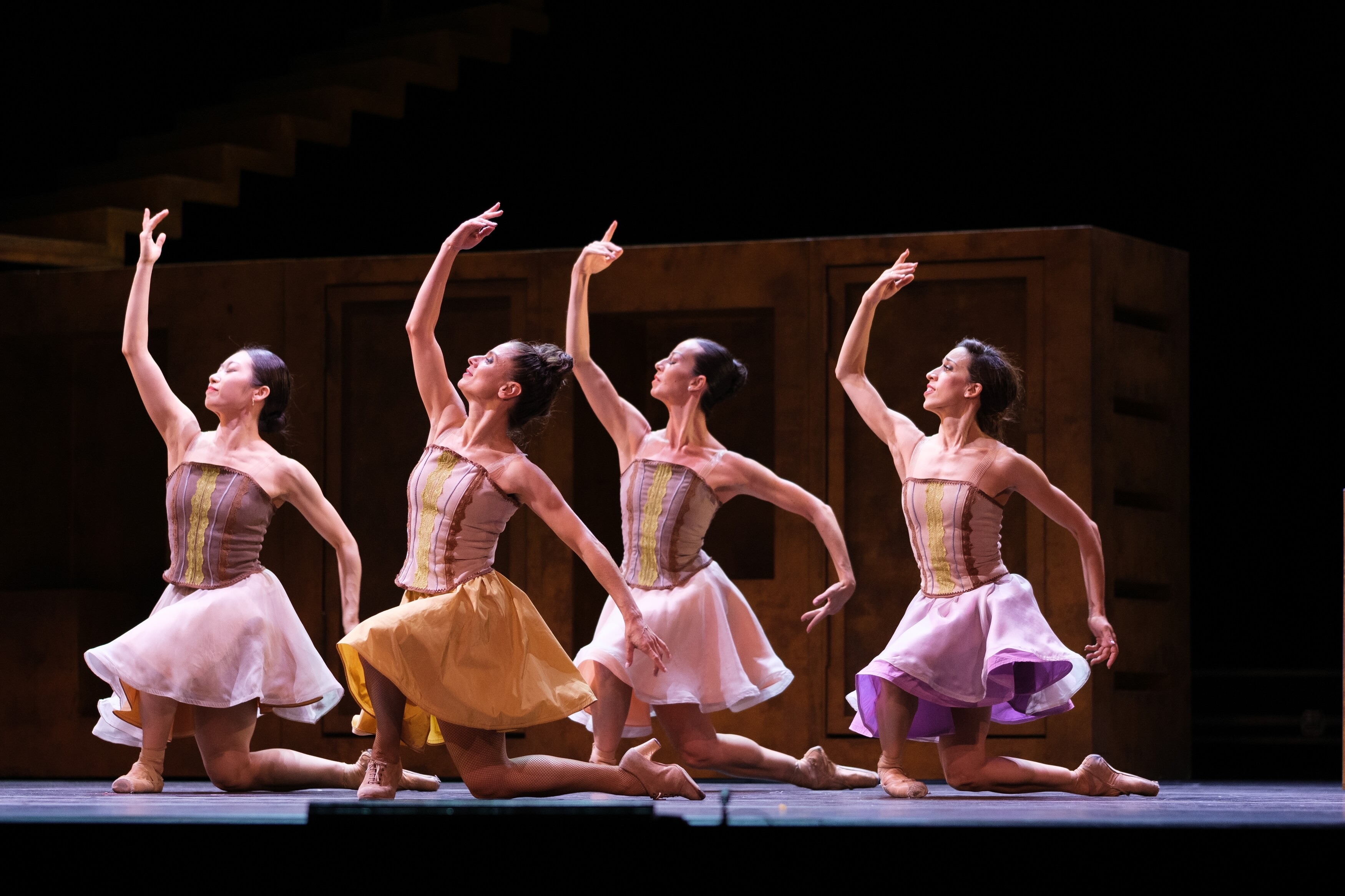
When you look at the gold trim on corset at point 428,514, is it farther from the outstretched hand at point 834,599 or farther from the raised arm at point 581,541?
the outstretched hand at point 834,599

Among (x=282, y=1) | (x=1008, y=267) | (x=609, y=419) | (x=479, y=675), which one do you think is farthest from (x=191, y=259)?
(x=479, y=675)

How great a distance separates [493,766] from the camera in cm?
447

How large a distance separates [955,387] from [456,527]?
1674 mm

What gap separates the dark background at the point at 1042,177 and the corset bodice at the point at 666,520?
218 centimetres

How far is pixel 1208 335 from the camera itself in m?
7.52

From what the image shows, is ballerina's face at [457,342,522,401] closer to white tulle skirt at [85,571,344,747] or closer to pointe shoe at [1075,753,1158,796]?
white tulle skirt at [85,571,344,747]

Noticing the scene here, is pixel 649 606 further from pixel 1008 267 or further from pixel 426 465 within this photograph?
pixel 1008 267

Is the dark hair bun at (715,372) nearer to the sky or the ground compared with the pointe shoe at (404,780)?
nearer to the sky

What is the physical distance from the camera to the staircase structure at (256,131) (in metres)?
8.15

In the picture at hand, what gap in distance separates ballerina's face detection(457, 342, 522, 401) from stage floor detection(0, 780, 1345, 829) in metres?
1.09

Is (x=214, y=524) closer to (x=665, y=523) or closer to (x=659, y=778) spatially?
(x=665, y=523)

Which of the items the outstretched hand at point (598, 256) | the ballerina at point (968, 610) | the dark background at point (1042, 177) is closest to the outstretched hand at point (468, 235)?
the outstretched hand at point (598, 256)

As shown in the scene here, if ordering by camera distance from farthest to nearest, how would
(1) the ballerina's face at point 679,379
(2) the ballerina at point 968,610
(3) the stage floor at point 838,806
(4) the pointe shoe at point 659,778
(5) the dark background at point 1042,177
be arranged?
(5) the dark background at point 1042,177 < (1) the ballerina's face at point 679,379 < (2) the ballerina at point 968,610 < (4) the pointe shoe at point 659,778 < (3) the stage floor at point 838,806

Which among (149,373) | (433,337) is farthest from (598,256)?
(149,373)
